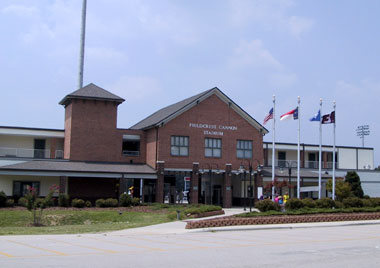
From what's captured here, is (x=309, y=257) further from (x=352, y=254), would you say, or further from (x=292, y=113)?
(x=292, y=113)

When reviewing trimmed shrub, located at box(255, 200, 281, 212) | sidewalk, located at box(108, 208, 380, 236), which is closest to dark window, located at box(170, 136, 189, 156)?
trimmed shrub, located at box(255, 200, 281, 212)

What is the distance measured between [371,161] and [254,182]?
24.0 m

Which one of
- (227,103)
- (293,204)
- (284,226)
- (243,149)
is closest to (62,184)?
(227,103)

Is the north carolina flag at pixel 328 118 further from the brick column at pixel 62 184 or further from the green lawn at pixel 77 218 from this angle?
the brick column at pixel 62 184

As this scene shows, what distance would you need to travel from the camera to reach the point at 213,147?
4938 centimetres

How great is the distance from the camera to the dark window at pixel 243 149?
50.4m

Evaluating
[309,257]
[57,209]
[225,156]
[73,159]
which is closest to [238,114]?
[225,156]

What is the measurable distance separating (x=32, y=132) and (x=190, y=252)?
125 feet

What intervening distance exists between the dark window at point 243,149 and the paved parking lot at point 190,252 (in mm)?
29115

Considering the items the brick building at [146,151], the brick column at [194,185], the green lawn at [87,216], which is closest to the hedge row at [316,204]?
the green lawn at [87,216]

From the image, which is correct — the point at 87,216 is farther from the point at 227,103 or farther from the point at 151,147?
the point at 227,103

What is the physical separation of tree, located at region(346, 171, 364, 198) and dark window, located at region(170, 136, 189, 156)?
19403 millimetres

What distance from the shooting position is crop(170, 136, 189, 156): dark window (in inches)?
1887

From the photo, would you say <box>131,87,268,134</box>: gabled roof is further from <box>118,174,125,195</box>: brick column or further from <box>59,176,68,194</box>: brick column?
<box>59,176,68,194</box>: brick column
